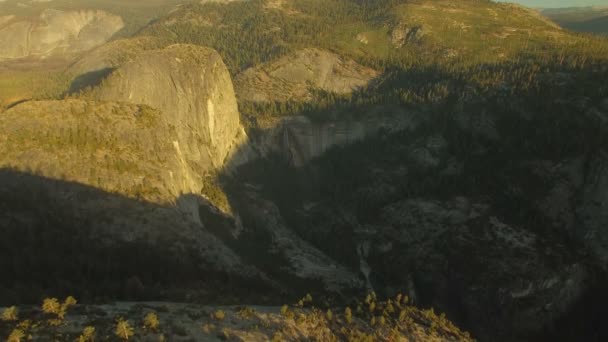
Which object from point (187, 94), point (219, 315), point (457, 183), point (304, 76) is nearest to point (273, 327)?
point (219, 315)

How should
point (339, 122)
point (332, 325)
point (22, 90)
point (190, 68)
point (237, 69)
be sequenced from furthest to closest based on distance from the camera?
point (237, 69) < point (22, 90) < point (339, 122) < point (190, 68) < point (332, 325)

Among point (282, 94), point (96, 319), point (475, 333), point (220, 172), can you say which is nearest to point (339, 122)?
point (282, 94)

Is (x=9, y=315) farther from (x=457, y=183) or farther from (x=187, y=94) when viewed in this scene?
(x=457, y=183)

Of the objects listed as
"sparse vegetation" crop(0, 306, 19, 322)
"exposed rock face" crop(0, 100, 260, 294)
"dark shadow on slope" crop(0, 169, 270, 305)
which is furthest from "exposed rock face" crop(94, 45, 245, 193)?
"sparse vegetation" crop(0, 306, 19, 322)

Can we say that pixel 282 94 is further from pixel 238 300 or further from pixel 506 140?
pixel 238 300

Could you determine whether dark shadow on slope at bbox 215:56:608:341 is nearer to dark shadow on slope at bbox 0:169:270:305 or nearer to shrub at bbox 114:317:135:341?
dark shadow on slope at bbox 0:169:270:305

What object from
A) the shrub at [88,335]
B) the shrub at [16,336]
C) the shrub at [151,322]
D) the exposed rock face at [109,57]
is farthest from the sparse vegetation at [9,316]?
the exposed rock face at [109,57]

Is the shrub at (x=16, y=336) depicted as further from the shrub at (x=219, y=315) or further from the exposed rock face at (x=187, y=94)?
the exposed rock face at (x=187, y=94)
